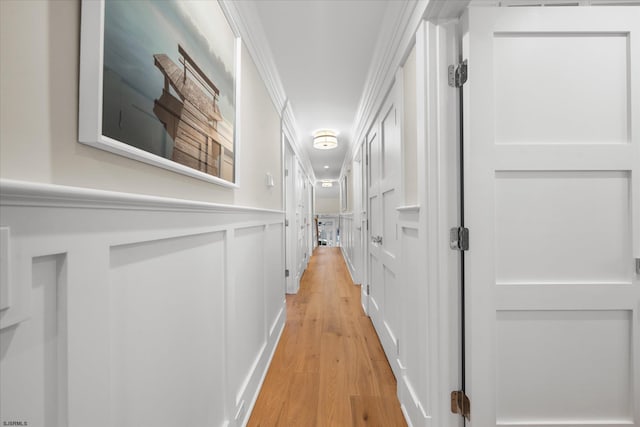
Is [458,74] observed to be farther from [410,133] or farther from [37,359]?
[37,359]

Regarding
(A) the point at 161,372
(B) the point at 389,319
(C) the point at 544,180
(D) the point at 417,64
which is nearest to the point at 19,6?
(A) the point at 161,372

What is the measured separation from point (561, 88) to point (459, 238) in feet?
2.41

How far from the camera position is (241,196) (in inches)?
60.7

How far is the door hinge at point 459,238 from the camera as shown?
3.80ft

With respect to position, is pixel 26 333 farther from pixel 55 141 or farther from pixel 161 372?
pixel 161 372

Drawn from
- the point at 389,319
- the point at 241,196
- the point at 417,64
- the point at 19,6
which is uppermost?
the point at 417,64

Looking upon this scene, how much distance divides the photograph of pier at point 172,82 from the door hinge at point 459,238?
1033 mm

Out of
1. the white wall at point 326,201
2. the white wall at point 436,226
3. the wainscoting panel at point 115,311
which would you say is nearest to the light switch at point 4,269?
the wainscoting panel at point 115,311

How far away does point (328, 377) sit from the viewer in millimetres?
1848

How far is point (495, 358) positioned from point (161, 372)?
124 cm

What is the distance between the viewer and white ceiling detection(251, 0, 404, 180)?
163 cm

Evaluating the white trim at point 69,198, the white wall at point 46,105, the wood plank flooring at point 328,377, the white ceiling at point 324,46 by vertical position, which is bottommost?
the wood plank flooring at point 328,377

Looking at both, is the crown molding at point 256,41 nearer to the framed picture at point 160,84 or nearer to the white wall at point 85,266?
the framed picture at point 160,84

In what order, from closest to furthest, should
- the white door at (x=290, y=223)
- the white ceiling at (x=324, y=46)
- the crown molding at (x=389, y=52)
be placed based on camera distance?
1. the crown molding at (x=389, y=52)
2. the white ceiling at (x=324, y=46)
3. the white door at (x=290, y=223)
